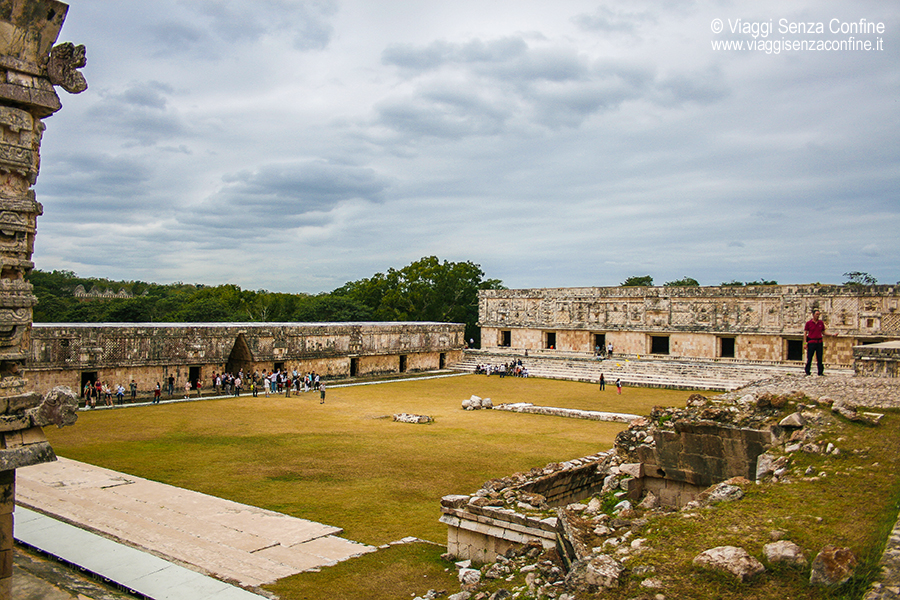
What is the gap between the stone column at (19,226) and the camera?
14.5 feet

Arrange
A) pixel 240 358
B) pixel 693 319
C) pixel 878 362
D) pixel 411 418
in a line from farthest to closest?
1. pixel 693 319
2. pixel 240 358
3. pixel 411 418
4. pixel 878 362

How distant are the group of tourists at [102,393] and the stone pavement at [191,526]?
7589mm

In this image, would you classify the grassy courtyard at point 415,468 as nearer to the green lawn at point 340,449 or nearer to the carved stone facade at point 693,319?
the green lawn at point 340,449

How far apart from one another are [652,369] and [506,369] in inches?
254

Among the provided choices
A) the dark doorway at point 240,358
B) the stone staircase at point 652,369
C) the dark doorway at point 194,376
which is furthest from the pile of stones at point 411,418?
the stone staircase at point 652,369

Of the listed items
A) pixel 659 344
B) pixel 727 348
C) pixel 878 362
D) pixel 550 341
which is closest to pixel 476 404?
pixel 878 362

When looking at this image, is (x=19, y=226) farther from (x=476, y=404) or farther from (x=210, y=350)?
(x=210, y=350)

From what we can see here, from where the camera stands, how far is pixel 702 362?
24922mm

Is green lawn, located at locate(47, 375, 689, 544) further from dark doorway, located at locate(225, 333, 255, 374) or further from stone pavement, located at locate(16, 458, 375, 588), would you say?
dark doorway, located at locate(225, 333, 255, 374)

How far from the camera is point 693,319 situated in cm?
2606

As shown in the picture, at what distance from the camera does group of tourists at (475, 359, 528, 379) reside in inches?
1022

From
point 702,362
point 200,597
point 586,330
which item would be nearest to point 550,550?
point 200,597

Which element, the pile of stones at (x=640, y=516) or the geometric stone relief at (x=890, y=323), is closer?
the pile of stones at (x=640, y=516)

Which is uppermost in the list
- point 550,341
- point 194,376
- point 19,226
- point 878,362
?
point 19,226
